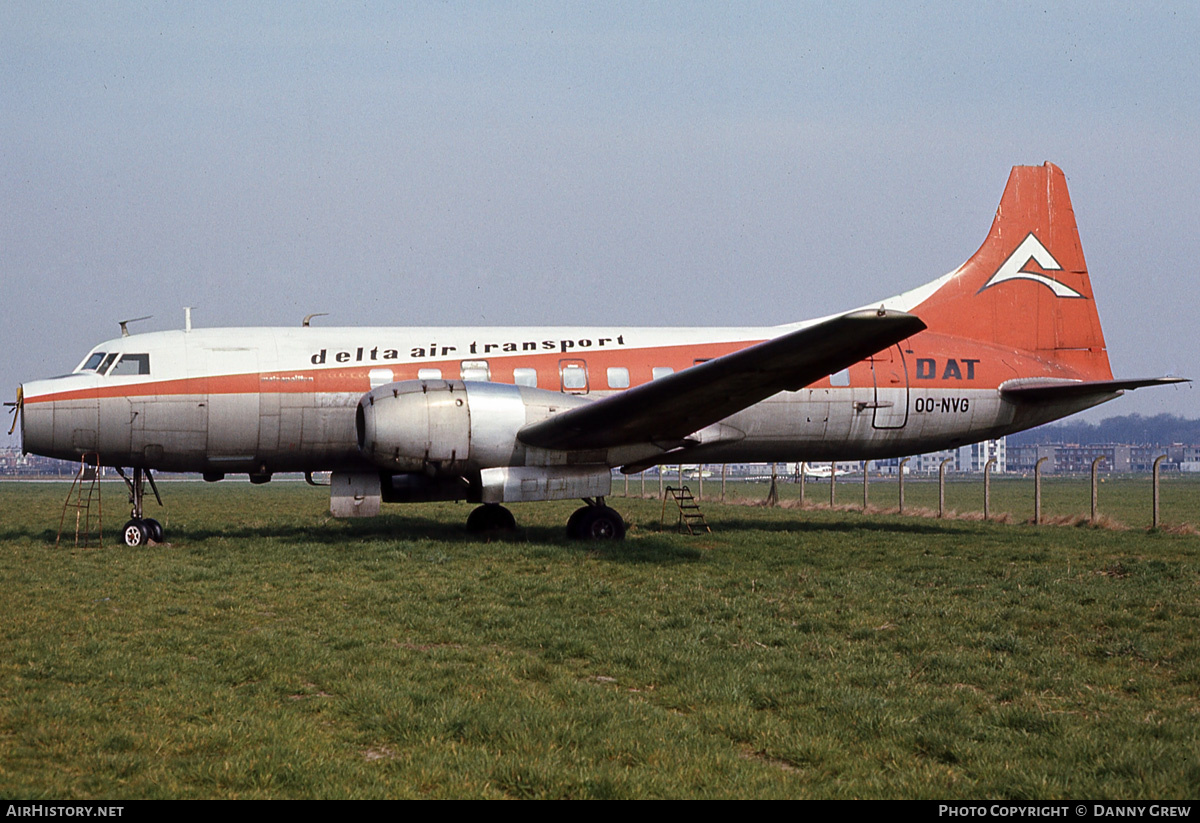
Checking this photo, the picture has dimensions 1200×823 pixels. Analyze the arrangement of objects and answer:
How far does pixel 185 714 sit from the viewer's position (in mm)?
6828

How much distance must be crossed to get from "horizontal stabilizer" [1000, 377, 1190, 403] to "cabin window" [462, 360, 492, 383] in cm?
1101

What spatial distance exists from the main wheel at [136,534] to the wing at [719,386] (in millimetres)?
7674

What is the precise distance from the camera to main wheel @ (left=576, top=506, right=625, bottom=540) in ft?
58.4

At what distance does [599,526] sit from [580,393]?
270cm

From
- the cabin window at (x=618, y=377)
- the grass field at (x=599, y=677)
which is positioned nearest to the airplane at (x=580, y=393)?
the cabin window at (x=618, y=377)

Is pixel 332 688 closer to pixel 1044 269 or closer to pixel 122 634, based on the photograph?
pixel 122 634

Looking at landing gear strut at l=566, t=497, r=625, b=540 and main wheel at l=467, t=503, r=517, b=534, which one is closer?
landing gear strut at l=566, t=497, r=625, b=540

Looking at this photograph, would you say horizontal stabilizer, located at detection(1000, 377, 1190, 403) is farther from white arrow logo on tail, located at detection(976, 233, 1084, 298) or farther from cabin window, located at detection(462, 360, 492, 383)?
cabin window, located at detection(462, 360, 492, 383)

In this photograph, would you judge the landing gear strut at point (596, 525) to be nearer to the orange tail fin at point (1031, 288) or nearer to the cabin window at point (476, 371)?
the cabin window at point (476, 371)

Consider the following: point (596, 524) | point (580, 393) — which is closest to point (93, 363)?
point (580, 393)

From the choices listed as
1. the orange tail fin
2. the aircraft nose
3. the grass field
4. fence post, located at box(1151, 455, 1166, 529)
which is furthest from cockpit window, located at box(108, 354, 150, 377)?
fence post, located at box(1151, 455, 1166, 529)

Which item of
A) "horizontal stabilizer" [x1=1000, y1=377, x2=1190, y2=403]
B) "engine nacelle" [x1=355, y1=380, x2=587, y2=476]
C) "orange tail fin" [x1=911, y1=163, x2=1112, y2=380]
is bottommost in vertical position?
"engine nacelle" [x1=355, y1=380, x2=587, y2=476]

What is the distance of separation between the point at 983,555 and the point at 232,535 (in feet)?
48.3

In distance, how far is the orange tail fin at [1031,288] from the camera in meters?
21.7
